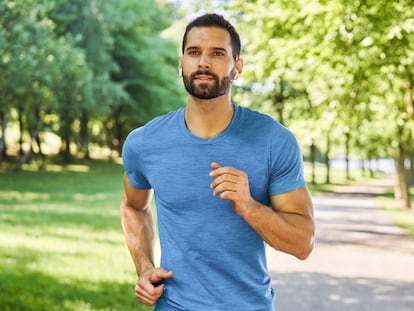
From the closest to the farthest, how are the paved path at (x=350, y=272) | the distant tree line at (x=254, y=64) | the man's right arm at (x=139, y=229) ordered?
the man's right arm at (x=139, y=229), the paved path at (x=350, y=272), the distant tree line at (x=254, y=64)

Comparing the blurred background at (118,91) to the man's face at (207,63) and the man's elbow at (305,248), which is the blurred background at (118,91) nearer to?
the man's face at (207,63)

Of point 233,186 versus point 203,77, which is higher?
point 203,77

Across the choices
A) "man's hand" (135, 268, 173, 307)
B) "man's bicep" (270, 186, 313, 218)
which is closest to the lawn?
"man's hand" (135, 268, 173, 307)

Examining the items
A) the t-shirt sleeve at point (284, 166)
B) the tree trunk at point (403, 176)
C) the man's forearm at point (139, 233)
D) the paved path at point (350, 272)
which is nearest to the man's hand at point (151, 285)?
the man's forearm at point (139, 233)

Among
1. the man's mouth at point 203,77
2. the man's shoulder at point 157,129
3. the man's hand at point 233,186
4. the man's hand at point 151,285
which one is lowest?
the man's hand at point 151,285

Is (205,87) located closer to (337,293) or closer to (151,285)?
(151,285)

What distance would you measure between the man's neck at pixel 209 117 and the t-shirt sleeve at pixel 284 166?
9.6 inches

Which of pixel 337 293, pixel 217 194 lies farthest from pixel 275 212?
pixel 337 293

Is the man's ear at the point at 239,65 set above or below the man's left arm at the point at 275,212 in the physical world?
above

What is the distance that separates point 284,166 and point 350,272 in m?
8.40

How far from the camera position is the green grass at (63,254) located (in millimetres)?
7488

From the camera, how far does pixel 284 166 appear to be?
99.1 inches

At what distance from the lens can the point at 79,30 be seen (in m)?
34.1

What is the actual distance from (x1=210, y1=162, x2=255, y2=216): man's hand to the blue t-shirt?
19cm
